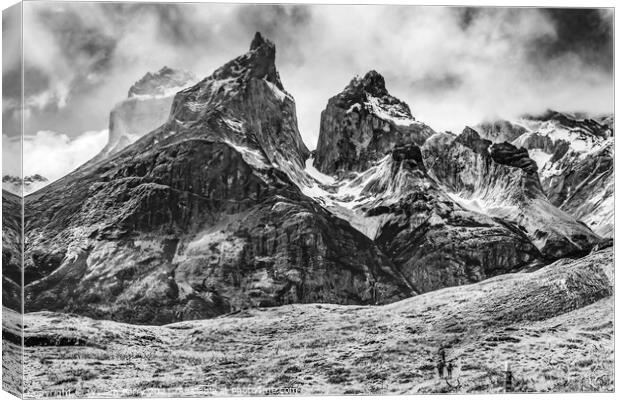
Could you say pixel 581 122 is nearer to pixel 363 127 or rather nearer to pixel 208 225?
pixel 363 127

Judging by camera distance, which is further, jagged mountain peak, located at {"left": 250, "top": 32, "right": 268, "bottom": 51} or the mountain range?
the mountain range

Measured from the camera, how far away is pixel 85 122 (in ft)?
202

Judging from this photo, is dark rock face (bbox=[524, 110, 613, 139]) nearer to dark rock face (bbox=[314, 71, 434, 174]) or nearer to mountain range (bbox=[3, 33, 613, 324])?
mountain range (bbox=[3, 33, 613, 324])

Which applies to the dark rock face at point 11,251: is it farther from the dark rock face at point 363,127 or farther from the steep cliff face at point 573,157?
the steep cliff face at point 573,157

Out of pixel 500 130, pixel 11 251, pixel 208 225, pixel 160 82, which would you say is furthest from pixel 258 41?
pixel 11 251

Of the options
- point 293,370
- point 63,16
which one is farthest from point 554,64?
point 63,16

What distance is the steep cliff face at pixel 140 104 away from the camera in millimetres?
62166

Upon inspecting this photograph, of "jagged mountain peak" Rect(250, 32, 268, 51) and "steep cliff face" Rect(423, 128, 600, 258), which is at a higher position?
"jagged mountain peak" Rect(250, 32, 268, 51)

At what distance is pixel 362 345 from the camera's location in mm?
60812

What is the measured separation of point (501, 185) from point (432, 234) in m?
5.33

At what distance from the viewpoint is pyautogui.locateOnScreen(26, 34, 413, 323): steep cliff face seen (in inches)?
2432

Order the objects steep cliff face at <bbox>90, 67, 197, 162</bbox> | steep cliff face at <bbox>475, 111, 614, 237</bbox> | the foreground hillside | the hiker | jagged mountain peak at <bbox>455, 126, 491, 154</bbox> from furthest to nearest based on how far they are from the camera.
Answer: jagged mountain peak at <bbox>455, 126, 491, 154</bbox> → steep cliff face at <bbox>475, 111, 614, 237</bbox> → steep cliff face at <bbox>90, 67, 197, 162</bbox> → the hiker → the foreground hillside

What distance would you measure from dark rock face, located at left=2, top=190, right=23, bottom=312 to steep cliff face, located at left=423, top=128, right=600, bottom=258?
24.2 m

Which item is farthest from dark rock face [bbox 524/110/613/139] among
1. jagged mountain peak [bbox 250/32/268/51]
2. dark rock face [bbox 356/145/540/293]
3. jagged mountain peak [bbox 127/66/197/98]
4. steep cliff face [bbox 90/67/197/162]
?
steep cliff face [bbox 90/67/197/162]
